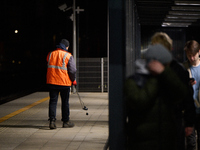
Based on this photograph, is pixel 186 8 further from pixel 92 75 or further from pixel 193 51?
pixel 92 75

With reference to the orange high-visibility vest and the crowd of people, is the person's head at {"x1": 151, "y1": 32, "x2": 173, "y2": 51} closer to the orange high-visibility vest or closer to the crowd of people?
the crowd of people

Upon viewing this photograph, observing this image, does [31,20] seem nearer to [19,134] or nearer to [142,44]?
[142,44]

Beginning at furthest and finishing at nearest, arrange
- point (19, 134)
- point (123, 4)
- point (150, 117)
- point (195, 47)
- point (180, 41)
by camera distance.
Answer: point (180, 41) → point (19, 134) → point (195, 47) → point (123, 4) → point (150, 117)

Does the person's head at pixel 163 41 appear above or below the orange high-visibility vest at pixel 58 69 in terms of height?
above

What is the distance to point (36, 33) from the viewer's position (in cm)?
8944

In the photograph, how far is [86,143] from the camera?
739 cm

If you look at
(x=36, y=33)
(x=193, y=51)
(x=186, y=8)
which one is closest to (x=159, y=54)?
(x=193, y=51)

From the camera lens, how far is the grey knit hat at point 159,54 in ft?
10.9

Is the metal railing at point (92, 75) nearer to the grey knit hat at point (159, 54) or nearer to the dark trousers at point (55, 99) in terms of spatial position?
the dark trousers at point (55, 99)

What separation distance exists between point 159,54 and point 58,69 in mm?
5661

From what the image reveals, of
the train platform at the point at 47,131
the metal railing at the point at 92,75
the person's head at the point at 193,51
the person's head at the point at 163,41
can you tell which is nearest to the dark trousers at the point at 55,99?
the train platform at the point at 47,131

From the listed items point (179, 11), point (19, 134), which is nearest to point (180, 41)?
point (179, 11)

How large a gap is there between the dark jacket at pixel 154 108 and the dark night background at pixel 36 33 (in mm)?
47330

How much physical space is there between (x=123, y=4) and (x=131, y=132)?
182 centimetres
